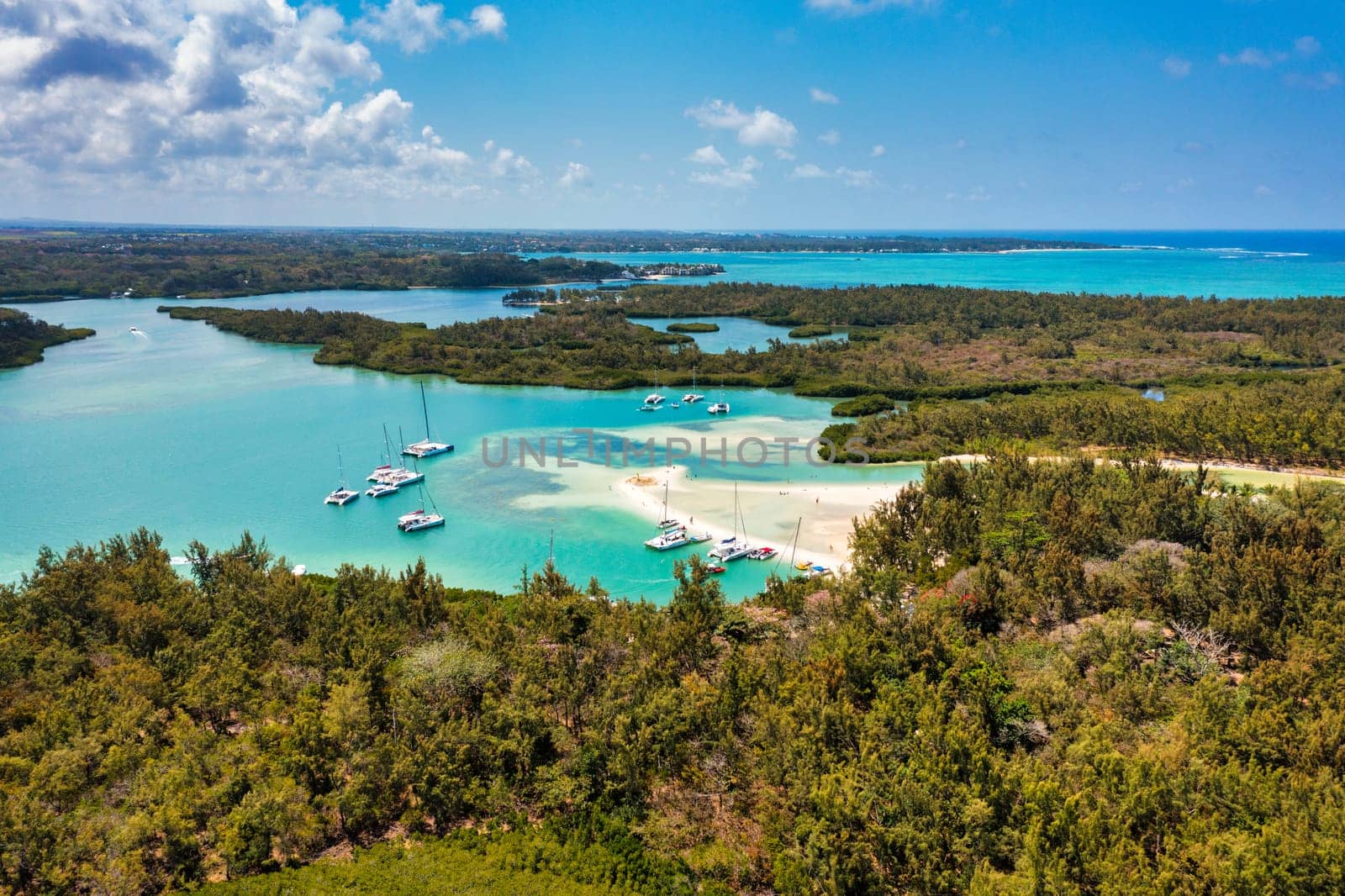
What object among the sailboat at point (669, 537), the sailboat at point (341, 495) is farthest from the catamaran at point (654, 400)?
the sailboat at point (669, 537)

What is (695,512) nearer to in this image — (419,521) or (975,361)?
(419,521)

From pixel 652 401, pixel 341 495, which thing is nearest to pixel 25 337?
pixel 341 495

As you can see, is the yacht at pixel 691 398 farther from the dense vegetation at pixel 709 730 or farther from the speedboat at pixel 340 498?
the dense vegetation at pixel 709 730

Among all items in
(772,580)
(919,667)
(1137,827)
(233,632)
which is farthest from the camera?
(772,580)

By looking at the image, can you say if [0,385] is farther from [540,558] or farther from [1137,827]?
[1137,827]

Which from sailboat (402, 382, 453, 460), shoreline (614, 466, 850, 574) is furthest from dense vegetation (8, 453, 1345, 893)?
sailboat (402, 382, 453, 460)

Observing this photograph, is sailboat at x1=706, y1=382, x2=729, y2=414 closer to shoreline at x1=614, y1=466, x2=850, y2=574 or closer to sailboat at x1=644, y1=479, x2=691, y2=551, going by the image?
shoreline at x1=614, y1=466, x2=850, y2=574

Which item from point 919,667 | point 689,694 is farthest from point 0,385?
point 919,667
